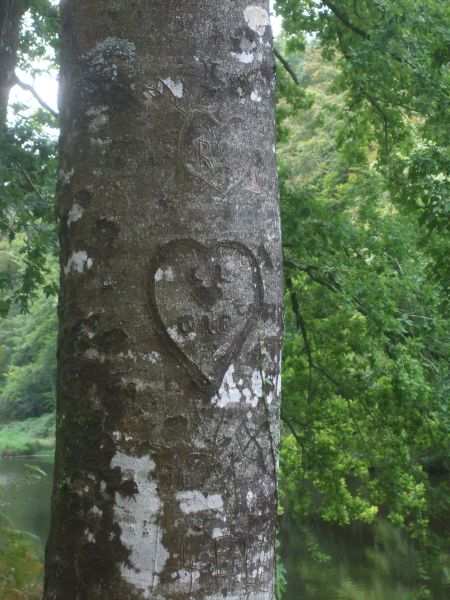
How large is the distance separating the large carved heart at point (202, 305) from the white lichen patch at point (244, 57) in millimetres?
437

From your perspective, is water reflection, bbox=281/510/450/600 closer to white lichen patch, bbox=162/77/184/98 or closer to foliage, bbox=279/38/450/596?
foliage, bbox=279/38/450/596

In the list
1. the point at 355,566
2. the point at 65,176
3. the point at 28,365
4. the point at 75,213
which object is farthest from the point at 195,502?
the point at 28,365

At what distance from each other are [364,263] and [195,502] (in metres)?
7.44

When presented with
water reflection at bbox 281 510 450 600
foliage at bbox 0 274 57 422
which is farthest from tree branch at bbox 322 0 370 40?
foliage at bbox 0 274 57 422

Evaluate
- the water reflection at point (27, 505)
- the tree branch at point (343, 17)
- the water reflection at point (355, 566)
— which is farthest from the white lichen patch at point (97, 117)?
the water reflection at point (355, 566)

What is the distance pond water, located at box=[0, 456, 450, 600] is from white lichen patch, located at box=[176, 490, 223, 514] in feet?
40.8

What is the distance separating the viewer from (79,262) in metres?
1.85

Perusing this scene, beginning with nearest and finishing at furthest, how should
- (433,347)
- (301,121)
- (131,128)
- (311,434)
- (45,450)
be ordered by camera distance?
1. (131,128)
2. (433,347)
3. (311,434)
4. (301,121)
5. (45,450)

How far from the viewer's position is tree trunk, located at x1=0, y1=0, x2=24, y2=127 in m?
7.94

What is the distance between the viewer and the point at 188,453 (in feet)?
5.63

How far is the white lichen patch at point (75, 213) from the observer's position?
6.15 feet

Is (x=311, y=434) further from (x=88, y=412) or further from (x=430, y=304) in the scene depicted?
(x=88, y=412)

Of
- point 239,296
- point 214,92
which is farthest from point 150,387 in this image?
point 214,92

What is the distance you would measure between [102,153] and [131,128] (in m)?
0.08
